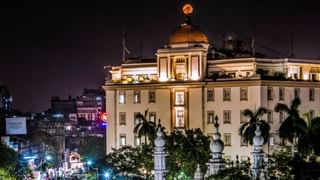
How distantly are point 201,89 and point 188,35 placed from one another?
15.9 ft

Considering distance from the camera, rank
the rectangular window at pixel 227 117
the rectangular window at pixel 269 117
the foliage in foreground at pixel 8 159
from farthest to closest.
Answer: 1. the rectangular window at pixel 227 117
2. the rectangular window at pixel 269 117
3. the foliage in foreground at pixel 8 159

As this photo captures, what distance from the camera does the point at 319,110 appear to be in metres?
82.5

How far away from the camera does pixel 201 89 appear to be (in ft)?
261

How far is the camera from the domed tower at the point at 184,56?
80.3 m

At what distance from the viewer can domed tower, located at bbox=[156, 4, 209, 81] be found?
263 ft

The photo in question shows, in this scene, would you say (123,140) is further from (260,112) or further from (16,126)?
(16,126)

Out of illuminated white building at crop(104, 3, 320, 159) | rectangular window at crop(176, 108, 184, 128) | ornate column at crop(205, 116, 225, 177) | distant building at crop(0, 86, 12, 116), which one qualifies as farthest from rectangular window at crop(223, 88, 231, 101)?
distant building at crop(0, 86, 12, 116)

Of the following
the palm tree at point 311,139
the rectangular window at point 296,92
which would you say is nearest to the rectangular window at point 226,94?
the rectangular window at point 296,92

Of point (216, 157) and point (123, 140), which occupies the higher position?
point (123, 140)

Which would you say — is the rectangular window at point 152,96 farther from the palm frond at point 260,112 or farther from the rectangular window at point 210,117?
the palm frond at point 260,112

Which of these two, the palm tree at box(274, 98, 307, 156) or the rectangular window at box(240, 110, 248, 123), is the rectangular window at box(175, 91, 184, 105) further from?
the palm tree at box(274, 98, 307, 156)

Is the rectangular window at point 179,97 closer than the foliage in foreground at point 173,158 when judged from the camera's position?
No

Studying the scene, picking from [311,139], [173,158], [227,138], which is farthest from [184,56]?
[311,139]

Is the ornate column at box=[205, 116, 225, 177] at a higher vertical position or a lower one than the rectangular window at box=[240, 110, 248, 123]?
lower
